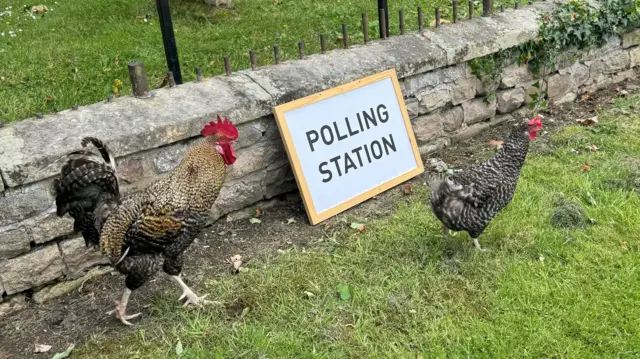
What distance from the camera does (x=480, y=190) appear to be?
11.8 ft

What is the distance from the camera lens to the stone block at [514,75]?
18.3 feet

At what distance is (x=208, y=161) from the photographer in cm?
324

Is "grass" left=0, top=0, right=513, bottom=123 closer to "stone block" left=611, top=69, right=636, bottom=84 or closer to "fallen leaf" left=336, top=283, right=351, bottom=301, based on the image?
"stone block" left=611, top=69, right=636, bottom=84

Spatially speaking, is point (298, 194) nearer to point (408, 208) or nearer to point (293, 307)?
point (408, 208)

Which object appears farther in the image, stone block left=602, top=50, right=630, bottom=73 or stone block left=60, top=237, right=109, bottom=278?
stone block left=602, top=50, right=630, bottom=73

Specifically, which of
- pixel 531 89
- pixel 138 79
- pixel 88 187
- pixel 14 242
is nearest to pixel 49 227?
pixel 14 242

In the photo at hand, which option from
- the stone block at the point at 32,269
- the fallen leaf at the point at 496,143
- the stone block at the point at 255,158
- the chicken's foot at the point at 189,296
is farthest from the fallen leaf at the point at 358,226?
the stone block at the point at 32,269

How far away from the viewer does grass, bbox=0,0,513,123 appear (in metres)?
5.39

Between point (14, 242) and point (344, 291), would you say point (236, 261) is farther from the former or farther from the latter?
point (14, 242)

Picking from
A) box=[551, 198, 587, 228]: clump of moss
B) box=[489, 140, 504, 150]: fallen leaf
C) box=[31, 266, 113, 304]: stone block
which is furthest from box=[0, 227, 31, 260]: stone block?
box=[489, 140, 504, 150]: fallen leaf

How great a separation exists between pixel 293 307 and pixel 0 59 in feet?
15.6

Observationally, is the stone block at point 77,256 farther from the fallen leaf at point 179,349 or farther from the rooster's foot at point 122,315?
the fallen leaf at point 179,349

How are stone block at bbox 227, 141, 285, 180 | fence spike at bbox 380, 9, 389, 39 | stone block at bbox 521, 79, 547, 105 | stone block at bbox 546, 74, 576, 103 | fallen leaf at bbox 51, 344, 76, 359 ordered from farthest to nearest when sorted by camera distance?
stone block at bbox 546, 74, 576, 103 < stone block at bbox 521, 79, 547, 105 < fence spike at bbox 380, 9, 389, 39 < stone block at bbox 227, 141, 285, 180 < fallen leaf at bbox 51, 344, 76, 359

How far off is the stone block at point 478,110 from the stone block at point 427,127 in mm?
350
